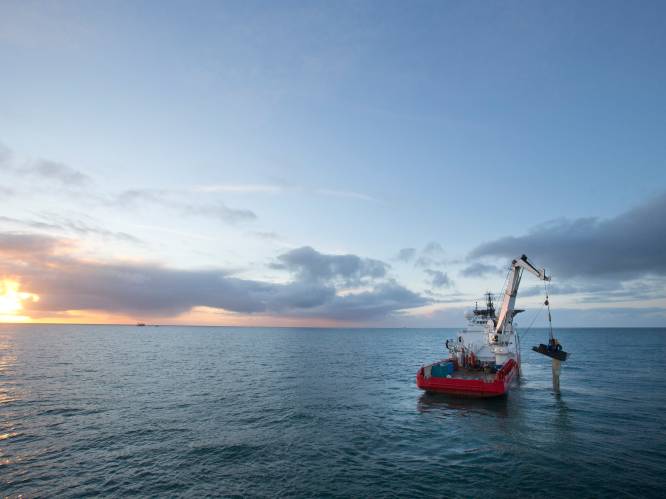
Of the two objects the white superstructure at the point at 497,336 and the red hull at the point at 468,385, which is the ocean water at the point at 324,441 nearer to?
the red hull at the point at 468,385

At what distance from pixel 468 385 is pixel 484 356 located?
54.4ft

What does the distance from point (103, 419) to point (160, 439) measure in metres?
8.99

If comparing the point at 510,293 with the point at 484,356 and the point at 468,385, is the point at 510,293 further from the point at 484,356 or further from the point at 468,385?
the point at 468,385

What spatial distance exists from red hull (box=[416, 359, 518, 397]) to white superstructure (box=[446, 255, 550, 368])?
A: 29.8ft

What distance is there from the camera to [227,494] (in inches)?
682

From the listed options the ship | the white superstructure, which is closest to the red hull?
the ship

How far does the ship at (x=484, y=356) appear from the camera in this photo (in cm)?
3684

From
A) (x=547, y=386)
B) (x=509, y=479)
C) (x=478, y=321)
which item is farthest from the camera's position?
(x=478, y=321)

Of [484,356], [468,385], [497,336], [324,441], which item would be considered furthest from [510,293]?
[324,441]

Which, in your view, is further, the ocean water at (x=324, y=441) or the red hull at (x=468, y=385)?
the red hull at (x=468, y=385)

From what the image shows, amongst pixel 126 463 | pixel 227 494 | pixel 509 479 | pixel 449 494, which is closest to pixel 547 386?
pixel 509 479

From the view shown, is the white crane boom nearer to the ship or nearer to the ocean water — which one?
the ship

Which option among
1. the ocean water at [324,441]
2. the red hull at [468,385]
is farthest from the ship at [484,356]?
the ocean water at [324,441]

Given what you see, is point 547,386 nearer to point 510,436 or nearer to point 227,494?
point 510,436
